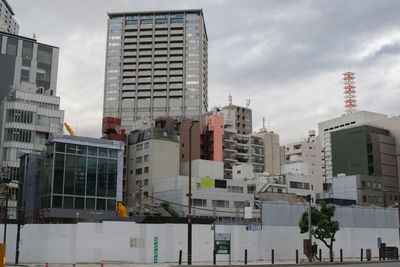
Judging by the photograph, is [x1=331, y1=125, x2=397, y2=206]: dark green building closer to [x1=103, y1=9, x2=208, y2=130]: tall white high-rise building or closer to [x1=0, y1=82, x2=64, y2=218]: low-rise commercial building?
[x1=103, y1=9, x2=208, y2=130]: tall white high-rise building

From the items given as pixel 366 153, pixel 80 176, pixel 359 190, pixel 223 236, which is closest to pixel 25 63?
pixel 80 176

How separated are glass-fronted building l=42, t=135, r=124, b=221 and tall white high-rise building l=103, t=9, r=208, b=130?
98.5 m

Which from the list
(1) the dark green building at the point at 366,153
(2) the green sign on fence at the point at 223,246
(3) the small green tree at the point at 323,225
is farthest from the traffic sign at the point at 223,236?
(1) the dark green building at the point at 366,153

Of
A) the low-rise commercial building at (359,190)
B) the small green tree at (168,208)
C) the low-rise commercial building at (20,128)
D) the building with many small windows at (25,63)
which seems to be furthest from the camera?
the low-rise commercial building at (359,190)

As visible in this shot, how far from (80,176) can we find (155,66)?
114 meters

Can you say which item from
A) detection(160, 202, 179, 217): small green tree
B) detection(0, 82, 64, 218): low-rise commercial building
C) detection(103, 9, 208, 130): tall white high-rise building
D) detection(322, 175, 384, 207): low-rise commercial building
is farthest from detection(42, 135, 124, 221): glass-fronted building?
detection(103, 9, 208, 130): tall white high-rise building

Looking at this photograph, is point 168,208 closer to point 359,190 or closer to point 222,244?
point 222,244

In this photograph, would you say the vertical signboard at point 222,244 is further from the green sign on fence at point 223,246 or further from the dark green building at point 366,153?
Answer: the dark green building at point 366,153

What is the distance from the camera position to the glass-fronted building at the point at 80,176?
7631 centimetres

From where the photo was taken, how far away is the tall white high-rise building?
184 m

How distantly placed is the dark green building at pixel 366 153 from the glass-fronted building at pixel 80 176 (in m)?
95.3

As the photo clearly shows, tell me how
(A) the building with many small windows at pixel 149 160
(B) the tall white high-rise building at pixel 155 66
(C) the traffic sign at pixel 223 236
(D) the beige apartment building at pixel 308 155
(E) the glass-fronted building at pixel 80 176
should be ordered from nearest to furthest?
(C) the traffic sign at pixel 223 236, (E) the glass-fronted building at pixel 80 176, (A) the building with many small windows at pixel 149 160, (D) the beige apartment building at pixel 308 155, (B) the tall white high-rise building at pixel 155 66

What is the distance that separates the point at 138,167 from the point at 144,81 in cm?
7657

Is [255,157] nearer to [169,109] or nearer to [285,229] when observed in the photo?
[169,109]
